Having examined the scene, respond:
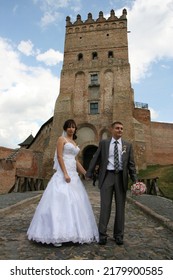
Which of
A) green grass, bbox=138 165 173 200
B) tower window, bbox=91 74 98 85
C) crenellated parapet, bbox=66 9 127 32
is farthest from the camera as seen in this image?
crenellated parapet, bbox=66 9 127 32

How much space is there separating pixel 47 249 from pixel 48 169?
23.3 metres

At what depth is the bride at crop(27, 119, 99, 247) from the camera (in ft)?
13.2

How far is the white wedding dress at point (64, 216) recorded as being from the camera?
13.2ft

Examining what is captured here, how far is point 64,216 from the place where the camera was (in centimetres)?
413

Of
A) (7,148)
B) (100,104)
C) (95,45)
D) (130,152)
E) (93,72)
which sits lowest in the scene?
(130,152)

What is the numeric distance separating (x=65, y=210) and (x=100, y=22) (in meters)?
31.5

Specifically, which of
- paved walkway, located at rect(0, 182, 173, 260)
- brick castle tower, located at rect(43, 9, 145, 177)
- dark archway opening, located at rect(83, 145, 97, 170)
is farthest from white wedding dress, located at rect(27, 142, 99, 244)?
dark archway opening, located at rect(83, 145, 97, 170)

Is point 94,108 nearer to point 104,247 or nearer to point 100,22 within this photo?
point 100,22

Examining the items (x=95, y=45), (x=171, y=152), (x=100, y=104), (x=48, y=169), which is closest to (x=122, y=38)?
(x=95, y=45)

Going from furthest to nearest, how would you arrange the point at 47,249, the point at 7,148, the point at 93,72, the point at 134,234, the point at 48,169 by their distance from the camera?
the point at 7,148
the point at 93,72
the point at 48,169
the point at 134,234
the point at 47,249

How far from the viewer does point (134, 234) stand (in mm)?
5016

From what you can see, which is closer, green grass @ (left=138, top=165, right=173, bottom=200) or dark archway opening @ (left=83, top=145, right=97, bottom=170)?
green grass @ (left=138, top=165, right=173, bottom=200)

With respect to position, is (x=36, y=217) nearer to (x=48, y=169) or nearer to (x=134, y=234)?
(x=134, y=234)

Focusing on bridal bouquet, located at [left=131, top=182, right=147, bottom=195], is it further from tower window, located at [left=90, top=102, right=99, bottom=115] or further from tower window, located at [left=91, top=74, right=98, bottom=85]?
tower window, located at [left=91, top=74, right=98, bottom=85]
